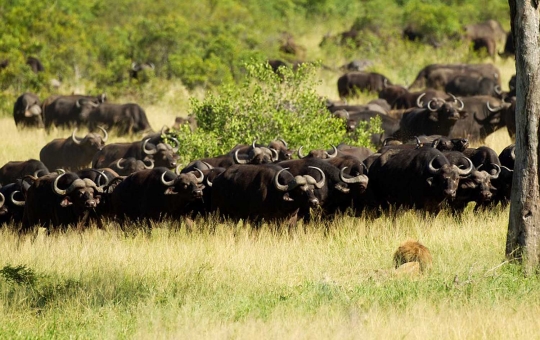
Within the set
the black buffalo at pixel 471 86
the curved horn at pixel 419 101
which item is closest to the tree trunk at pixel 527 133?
the curved horn at pixel 419 101

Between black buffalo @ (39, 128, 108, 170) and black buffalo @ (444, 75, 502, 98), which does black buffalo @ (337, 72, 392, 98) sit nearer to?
black buffalo @ (444, 75, 502, 98)

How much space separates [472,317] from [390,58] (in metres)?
32.9

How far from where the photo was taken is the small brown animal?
1070cm

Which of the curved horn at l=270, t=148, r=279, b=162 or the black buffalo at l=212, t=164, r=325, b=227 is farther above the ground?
the curved horn at l=270, t=148, r=279, b=162

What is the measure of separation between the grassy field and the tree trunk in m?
0.32

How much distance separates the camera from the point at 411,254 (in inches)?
426

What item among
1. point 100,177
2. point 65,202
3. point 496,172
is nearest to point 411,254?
point 496,172

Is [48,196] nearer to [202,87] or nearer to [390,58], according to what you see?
[202,87]

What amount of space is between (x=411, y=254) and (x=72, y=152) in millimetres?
12997

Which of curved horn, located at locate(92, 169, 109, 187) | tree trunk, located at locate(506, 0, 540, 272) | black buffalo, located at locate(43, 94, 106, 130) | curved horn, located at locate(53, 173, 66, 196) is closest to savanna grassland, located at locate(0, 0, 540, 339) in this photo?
tree trunk, located at locate(506, 0, 540, 272)

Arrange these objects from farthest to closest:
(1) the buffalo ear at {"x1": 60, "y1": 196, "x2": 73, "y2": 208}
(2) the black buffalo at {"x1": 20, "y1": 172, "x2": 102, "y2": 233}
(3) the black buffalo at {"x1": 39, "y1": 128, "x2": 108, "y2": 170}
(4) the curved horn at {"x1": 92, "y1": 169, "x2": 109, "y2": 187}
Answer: (3) the black buffalo at {"x1": 39, "y1": 128, "x2": 108, "y2": 170} < (4) the curved horn at {"x1": 92, "y1": 169, "x2": 109, "y2": 187} < (2) the black buffalo at {"x1": 20, "y1": 172, "x2": 102, "y2": 233} < (1) the buffalo ear at {"x1": 60, "y1": 196, "x2": 73, "y2": 208}

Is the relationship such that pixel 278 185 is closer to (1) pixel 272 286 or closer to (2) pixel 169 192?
(2) pixel 169 192

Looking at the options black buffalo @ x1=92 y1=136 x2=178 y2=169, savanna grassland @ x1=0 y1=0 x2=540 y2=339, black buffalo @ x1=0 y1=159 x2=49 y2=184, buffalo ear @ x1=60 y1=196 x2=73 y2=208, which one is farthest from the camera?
black buffalo @ x1=92 y1=136 x2=178 y2=169

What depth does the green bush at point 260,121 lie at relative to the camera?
61.1ft
